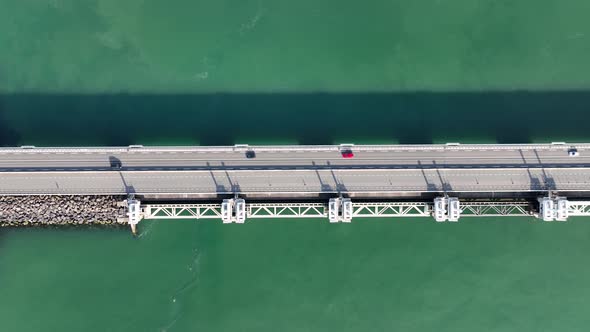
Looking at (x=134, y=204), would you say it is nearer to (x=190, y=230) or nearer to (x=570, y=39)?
(x=190, y=230)

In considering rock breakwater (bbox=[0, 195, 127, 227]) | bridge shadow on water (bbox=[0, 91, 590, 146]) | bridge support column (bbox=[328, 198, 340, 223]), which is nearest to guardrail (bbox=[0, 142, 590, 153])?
bridge shadow on water (bbox=[0, 91, 590, 146])

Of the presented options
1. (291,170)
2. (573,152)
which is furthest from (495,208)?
(291,170)

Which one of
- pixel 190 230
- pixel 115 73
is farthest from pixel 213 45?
pixel 190 230

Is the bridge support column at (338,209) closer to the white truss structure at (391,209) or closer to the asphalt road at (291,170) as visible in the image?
the white truss structure at (391,209)

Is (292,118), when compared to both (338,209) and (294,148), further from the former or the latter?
(338,209)

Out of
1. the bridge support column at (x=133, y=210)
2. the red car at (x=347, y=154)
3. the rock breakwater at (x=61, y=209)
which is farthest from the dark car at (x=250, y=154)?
the rock breakwater at (x=61, y=209)

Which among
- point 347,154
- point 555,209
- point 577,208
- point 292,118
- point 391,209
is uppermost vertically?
point 292,118
